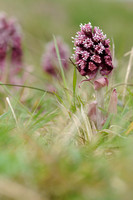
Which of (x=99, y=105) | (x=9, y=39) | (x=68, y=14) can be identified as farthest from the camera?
(x=68, y=14)

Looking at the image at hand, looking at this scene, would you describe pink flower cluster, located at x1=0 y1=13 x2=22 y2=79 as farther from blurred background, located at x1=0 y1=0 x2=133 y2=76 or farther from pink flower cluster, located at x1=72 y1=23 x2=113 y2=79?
blurred background, located at x1=0 y1=0 x2=133 y2=76

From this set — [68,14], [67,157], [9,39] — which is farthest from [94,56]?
[68,14]

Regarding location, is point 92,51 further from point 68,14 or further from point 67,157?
point 68,14

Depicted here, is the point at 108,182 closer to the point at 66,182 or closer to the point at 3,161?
the point at 66,182

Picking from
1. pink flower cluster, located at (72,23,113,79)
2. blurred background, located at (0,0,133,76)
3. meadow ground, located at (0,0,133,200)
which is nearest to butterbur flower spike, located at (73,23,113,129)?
pink flower cluster, located at (72,23,113,79)

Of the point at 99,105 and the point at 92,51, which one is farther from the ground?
the point at 92,51

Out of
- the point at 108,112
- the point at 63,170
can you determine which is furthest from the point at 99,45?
the point at 63,170
